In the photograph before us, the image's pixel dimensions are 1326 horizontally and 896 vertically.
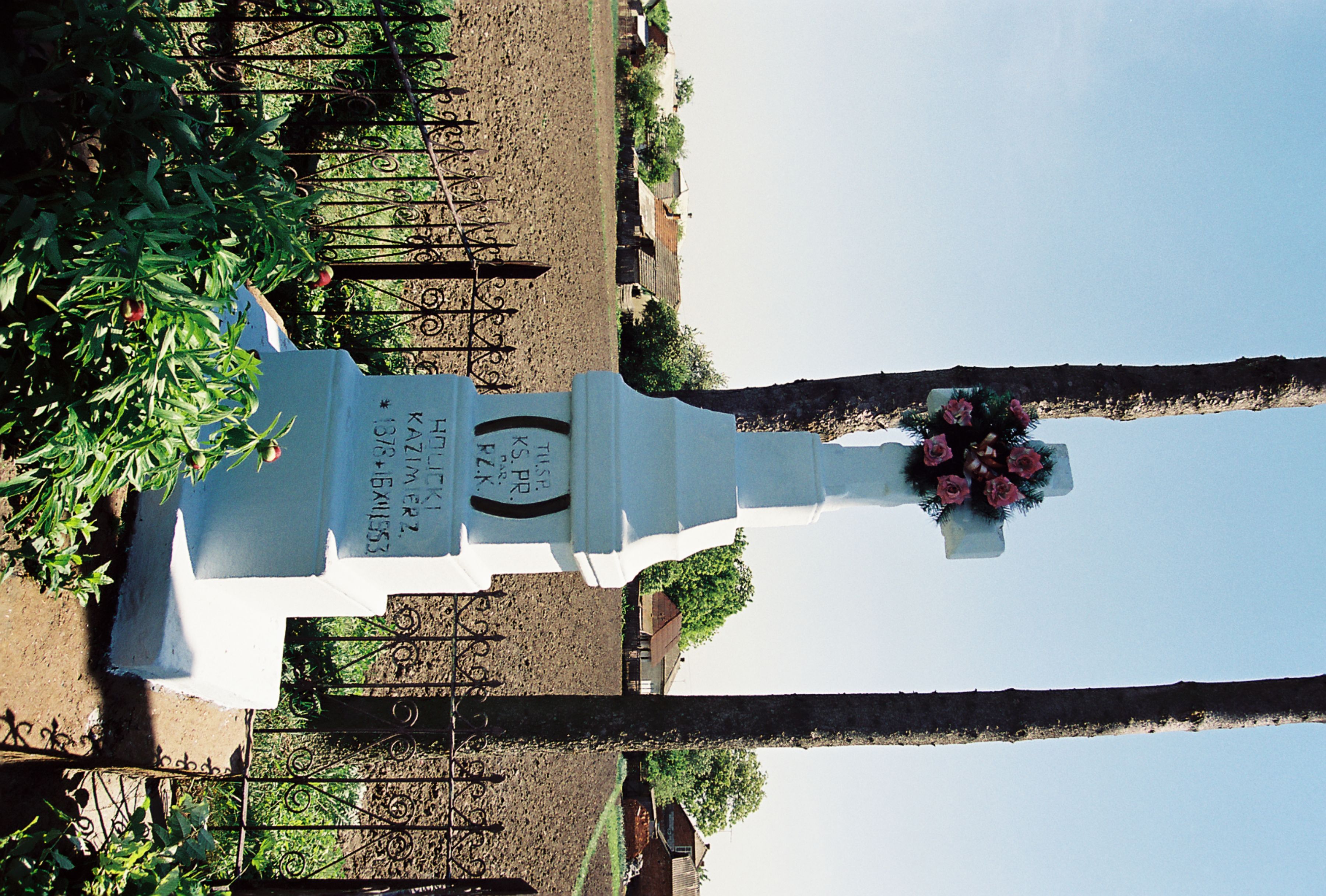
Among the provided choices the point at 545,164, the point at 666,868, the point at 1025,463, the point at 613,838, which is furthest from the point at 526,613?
the point at 666,868

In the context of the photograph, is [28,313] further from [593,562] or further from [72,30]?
[593,562]

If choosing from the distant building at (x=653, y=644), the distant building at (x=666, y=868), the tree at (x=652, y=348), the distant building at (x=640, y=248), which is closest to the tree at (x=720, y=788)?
the distant building at (x=666, y=868)

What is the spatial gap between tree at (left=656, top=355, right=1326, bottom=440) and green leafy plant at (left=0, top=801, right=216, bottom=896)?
4.50 m

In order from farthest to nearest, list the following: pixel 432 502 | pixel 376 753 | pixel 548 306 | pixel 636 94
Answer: pixel 636 94, pixel 548 306, pixel 376 753, pixel 432 502

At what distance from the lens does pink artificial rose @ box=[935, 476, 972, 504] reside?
186 inches

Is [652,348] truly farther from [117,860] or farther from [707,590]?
[117,860]

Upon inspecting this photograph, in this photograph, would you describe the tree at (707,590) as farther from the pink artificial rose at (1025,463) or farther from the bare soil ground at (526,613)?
the pink artificial rose at (1025,463)

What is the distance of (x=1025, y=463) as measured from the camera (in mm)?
4691

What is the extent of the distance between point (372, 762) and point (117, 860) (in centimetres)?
352

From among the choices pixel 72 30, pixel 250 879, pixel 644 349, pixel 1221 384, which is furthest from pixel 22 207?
pixel 644 349

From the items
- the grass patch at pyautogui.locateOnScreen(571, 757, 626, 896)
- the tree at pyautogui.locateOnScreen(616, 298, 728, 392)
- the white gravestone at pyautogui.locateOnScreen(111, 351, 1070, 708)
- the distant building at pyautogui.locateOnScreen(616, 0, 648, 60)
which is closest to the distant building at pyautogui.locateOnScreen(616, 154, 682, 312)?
the tree at pyautogui.locateOnScreen(616, 298, 728, 392)

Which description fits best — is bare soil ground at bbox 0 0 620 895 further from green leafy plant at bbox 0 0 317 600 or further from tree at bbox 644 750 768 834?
tree at bbox 644 750 768 834

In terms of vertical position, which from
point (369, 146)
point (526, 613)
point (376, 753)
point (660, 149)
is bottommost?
point (376, 753)

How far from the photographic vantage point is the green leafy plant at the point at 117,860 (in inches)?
138
